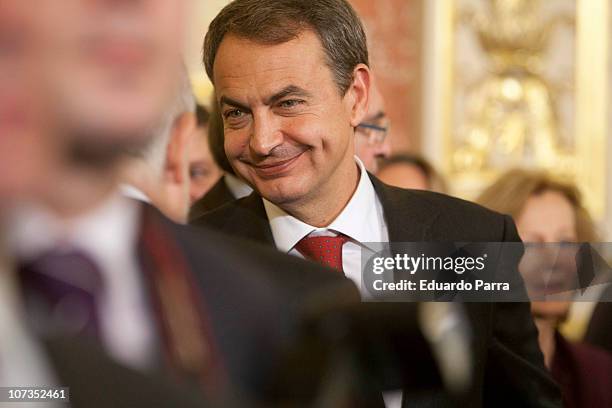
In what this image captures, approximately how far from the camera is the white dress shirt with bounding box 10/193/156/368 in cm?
72

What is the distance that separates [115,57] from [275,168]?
1.50 ft

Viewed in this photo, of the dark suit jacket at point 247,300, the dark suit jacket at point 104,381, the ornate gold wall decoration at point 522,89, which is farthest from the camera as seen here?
the ornate gold wall decoration at point 522,89

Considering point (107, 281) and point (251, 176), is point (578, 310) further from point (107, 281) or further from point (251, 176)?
point (107, 281)

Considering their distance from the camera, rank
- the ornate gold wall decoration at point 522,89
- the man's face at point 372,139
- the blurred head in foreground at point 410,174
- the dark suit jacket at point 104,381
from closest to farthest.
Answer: the dark suit jacket at point 104,381 < the man's face at point 372,139 < the blurred head in foreground at point 410,174 < the ornate gold wall decoration at point 522,89

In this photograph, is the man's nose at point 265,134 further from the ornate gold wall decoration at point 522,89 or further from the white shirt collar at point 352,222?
the ornate gold wall decoration at point 522,89

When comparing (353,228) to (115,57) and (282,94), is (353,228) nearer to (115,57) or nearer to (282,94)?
(282,94)

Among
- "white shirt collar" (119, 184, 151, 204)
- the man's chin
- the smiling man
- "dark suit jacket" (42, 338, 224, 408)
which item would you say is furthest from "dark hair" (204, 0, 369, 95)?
"dark suit jacket" (42, 338, 224, 408)

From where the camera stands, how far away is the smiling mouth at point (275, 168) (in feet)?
3.87

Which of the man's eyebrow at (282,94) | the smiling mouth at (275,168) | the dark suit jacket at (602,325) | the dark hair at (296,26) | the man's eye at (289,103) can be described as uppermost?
the dark hair at (296,26)

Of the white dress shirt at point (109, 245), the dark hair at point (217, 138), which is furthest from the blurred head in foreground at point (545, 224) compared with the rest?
the white dress shirt at point (109, 245)

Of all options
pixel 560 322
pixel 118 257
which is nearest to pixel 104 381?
pixel 118 257

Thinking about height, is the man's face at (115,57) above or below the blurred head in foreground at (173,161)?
above

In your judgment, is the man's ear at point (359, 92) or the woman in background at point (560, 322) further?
the woman in background at point (560, 322)

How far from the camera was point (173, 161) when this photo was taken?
1130 mm
